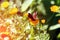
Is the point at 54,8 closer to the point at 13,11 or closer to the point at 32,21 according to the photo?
the point at 32,21

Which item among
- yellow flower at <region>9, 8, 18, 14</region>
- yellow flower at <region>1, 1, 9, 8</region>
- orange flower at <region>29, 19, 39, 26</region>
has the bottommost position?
orange flower at <region>29, 19, 39, 26</region>

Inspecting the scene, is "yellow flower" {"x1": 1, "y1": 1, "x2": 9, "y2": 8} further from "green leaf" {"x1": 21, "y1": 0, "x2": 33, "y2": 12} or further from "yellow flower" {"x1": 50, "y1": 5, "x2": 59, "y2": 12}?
"yellow flower" {"x1": 50, "y1": 5, "x2": 59, "y2": 12}

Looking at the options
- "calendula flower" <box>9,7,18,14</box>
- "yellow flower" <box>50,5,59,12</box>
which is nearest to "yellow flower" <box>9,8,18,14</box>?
"calendula flower" <box>9,7,18,14</box>

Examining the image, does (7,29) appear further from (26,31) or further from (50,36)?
(50,36)

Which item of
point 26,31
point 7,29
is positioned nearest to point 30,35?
point 26,31

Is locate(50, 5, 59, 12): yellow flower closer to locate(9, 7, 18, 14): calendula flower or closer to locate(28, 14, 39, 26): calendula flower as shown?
locate(28, 14, 39, 26): calendula flower

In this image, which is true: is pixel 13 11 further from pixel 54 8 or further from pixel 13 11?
pixel 54 8

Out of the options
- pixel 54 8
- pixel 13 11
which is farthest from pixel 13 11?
pixel 54 8

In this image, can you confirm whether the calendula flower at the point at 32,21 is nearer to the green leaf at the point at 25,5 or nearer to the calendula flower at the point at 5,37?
the green leaf at the point at 25,5

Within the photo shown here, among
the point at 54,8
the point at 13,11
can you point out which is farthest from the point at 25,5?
the point at 54,8

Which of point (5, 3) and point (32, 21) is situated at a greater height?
point (5, 3)

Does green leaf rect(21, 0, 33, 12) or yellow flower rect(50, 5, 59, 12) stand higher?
green leaf rect(21, 0, 33, 12)

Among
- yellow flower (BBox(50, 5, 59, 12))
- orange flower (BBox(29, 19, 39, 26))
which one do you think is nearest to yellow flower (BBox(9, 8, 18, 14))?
orange flower (BBox(29, 19, 39, 26))
